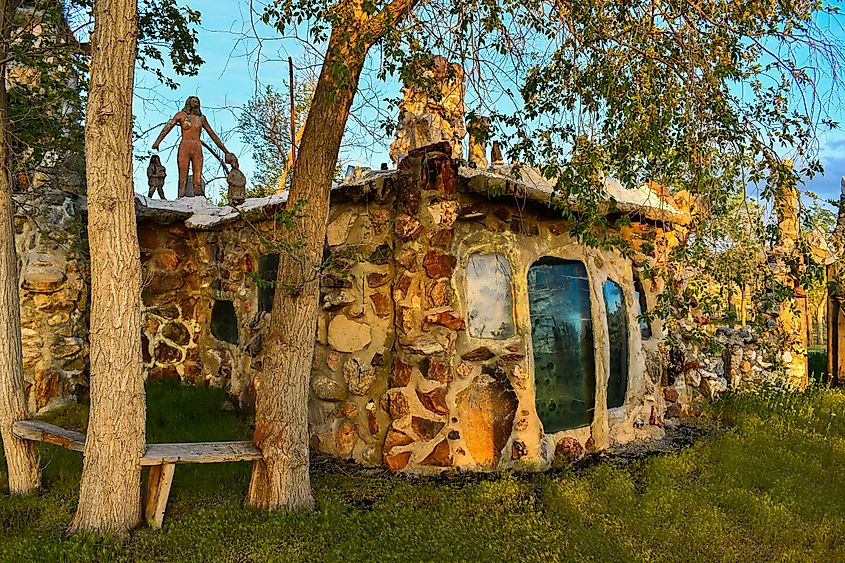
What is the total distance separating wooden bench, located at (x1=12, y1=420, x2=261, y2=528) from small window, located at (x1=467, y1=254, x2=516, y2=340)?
207 cm

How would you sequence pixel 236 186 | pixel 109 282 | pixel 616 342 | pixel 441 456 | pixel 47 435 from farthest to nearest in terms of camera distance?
pixel 236 186 < pixel 616 342 < pixel 441 456 < pixel 47 435 < pixel 109 282

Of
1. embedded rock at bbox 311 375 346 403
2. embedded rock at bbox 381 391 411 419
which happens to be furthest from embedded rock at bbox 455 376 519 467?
embedded rock at bbox 311 375 346 403

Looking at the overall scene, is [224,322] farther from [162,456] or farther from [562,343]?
[562,343]

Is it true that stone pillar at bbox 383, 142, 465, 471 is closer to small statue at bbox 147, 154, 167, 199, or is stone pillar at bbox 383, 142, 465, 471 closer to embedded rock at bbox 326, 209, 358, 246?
embedded rock at bbox 326, 209, 358, 246

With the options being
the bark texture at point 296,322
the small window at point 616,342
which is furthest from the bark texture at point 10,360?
the small window at point 616,342

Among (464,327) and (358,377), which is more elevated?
(464,327)

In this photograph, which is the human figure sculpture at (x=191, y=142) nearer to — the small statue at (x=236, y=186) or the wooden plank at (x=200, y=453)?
the small statue at (x=236, y=186)

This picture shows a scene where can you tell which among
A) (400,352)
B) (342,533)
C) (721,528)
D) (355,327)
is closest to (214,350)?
(355,327)

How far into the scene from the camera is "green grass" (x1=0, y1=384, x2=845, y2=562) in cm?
342

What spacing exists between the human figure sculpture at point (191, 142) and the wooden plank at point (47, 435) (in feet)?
13.6

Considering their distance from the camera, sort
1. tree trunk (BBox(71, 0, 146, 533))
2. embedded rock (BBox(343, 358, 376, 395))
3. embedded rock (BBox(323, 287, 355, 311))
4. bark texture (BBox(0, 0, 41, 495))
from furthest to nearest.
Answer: embedded rock (BBox(323, 287, 355, 311)) < embedded rock (BBox(343, 358, 376, 395)) < bark texture (BBox(0, 0, 41, 495)) < tree trunk (BBox(71, 0, 146, 533))

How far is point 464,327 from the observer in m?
4.92

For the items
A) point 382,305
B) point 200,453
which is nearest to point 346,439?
point 382,305

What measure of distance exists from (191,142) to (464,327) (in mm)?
4650
